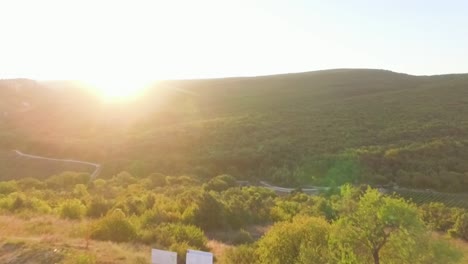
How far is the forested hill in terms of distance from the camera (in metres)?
58.0

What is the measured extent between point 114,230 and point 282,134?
197ft

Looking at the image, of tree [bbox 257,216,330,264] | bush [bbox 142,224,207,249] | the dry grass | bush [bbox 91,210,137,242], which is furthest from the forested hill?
tree [bbox 257,216,330,264]

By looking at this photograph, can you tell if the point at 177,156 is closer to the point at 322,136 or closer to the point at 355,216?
the point at 322,136

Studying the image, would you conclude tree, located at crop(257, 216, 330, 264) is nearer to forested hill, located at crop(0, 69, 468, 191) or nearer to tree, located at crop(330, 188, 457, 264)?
tree, located at crop(330, 188, 457, 264)

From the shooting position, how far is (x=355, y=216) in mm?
12844

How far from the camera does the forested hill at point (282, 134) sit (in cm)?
5797

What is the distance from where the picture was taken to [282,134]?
76812 millimetres

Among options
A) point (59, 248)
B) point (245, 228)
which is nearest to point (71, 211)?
point (59, 248)

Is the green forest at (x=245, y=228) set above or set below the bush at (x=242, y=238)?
above

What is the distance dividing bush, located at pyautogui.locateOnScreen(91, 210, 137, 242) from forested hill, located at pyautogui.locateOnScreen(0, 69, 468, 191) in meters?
37.9

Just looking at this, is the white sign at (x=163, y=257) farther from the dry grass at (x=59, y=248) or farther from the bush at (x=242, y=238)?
the bush at (x=242, y=238)

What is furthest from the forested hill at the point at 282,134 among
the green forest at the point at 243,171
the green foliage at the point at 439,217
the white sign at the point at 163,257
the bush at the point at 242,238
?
the white sign at the point at 163,257

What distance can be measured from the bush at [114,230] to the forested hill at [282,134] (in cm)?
3793

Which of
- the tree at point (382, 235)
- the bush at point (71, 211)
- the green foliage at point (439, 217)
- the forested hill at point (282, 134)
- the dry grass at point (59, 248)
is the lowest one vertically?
the forested hill at point (282, 134)
